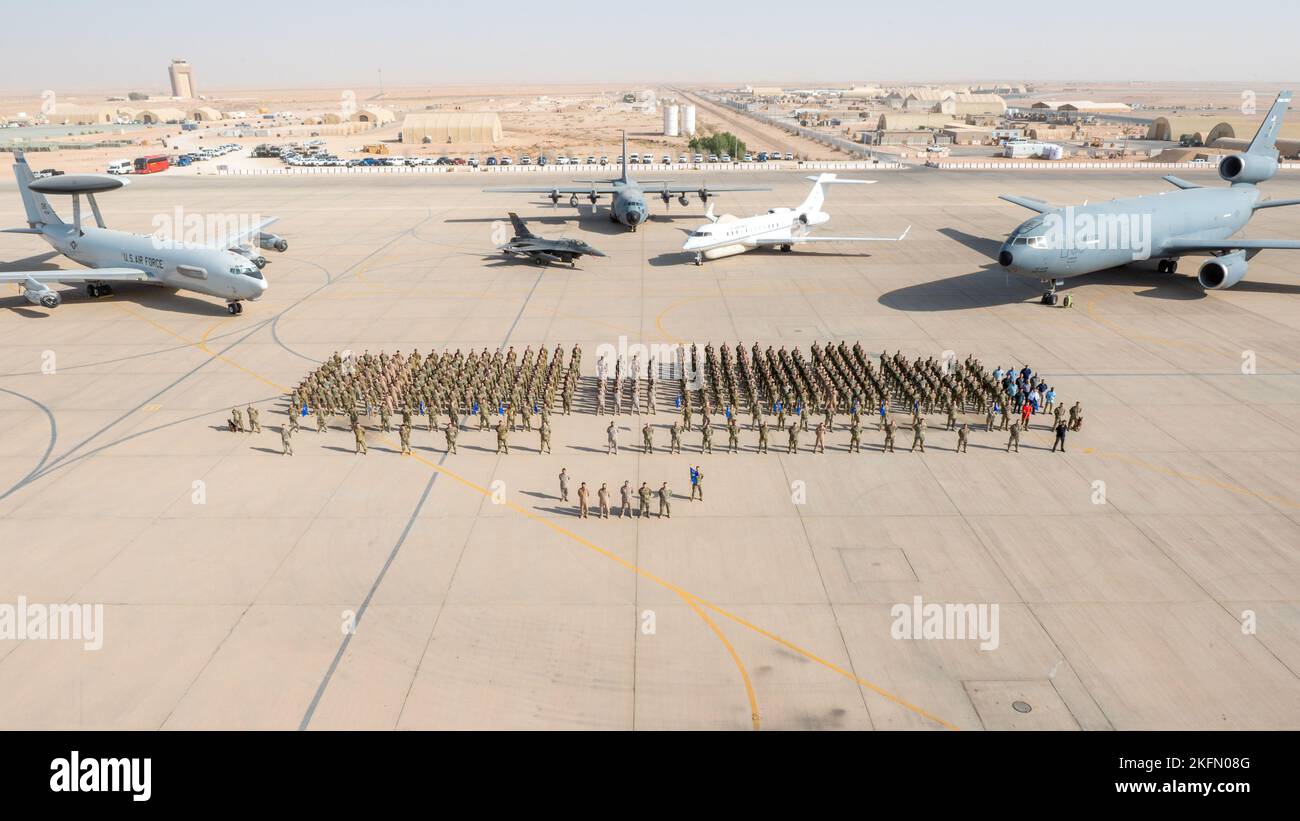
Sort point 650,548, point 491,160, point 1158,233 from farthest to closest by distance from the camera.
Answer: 1. point 491,160
2. point 1158,233
3. point 650,548

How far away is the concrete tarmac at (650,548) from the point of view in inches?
520

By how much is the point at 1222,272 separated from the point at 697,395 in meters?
28.3

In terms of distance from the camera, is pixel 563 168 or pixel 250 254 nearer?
pixel 250 254

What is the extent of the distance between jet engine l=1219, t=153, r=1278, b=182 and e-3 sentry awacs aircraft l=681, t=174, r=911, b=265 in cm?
1795

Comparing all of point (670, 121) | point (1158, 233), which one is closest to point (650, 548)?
point (1158, 233)

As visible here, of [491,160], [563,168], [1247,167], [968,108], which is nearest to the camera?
[1247,167]

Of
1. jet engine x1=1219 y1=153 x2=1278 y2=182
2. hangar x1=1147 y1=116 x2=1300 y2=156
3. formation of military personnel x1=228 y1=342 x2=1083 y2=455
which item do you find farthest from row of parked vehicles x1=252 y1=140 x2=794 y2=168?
formation of military personnel x1=228 y1=342 x2=1083 y2=455

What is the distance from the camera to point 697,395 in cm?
2600

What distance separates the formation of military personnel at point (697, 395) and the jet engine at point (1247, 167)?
1060 inches

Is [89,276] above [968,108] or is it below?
below

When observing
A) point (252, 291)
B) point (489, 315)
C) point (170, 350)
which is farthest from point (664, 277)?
point (170, 350)

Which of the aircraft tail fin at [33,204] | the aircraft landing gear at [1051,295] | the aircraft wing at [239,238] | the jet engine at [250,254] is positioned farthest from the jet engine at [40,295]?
the aircraft landing gear at [1051,295]

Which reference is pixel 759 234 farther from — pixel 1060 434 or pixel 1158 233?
pixel 1060 434
